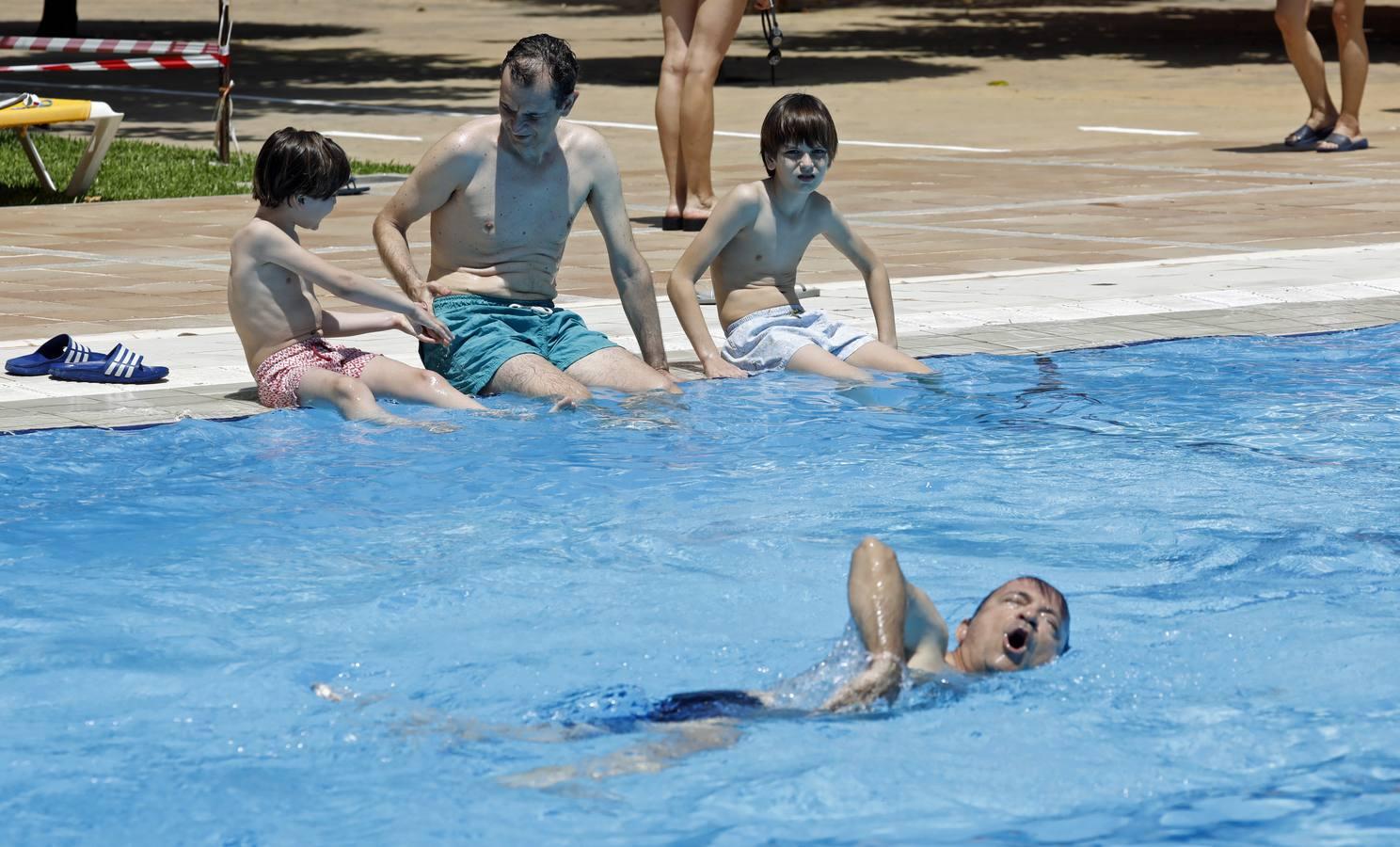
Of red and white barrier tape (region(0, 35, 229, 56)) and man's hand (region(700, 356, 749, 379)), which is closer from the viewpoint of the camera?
man's hand (region(700, 356, 749, 379))

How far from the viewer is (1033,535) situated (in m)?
6.02

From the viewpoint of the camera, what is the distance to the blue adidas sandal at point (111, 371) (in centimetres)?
723

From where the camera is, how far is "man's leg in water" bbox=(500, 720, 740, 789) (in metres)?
4.10

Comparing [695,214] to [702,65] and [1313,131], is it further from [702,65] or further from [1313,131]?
[1313,131]

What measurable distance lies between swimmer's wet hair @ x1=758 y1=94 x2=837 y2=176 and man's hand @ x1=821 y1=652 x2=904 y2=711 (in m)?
3.20

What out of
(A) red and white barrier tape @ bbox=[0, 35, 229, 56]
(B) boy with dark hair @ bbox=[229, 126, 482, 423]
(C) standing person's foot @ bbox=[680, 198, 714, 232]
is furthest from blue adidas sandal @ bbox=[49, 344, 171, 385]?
(A) red and white barrier tape @ bbox=[0, 35, 229, 56]

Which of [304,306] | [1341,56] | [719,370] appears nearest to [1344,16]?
[1341,56]

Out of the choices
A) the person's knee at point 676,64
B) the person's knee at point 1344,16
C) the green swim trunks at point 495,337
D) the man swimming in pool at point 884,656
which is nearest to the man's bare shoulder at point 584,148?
the green swim trunks at point 495,337

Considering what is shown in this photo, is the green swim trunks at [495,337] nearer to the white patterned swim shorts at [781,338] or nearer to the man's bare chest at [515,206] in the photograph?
the man's bare chest at [515,206]

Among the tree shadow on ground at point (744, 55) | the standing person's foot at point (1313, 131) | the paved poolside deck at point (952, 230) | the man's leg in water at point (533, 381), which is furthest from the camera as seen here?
the tree shadow on ground at point (744, 55)

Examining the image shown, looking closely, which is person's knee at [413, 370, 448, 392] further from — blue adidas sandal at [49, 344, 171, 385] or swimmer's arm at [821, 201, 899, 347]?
swimmer's arm at [821, 201, 899, 347]

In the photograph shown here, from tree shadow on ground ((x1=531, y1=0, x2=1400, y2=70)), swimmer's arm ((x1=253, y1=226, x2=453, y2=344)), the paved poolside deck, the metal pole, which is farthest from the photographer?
tree shadow on ground ((x1=531, y1=0, x2=1400, y2=70))

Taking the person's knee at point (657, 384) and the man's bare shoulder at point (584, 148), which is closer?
the person's knee at point (657, 384)

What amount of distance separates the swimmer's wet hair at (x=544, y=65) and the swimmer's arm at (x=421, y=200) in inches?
14.8
